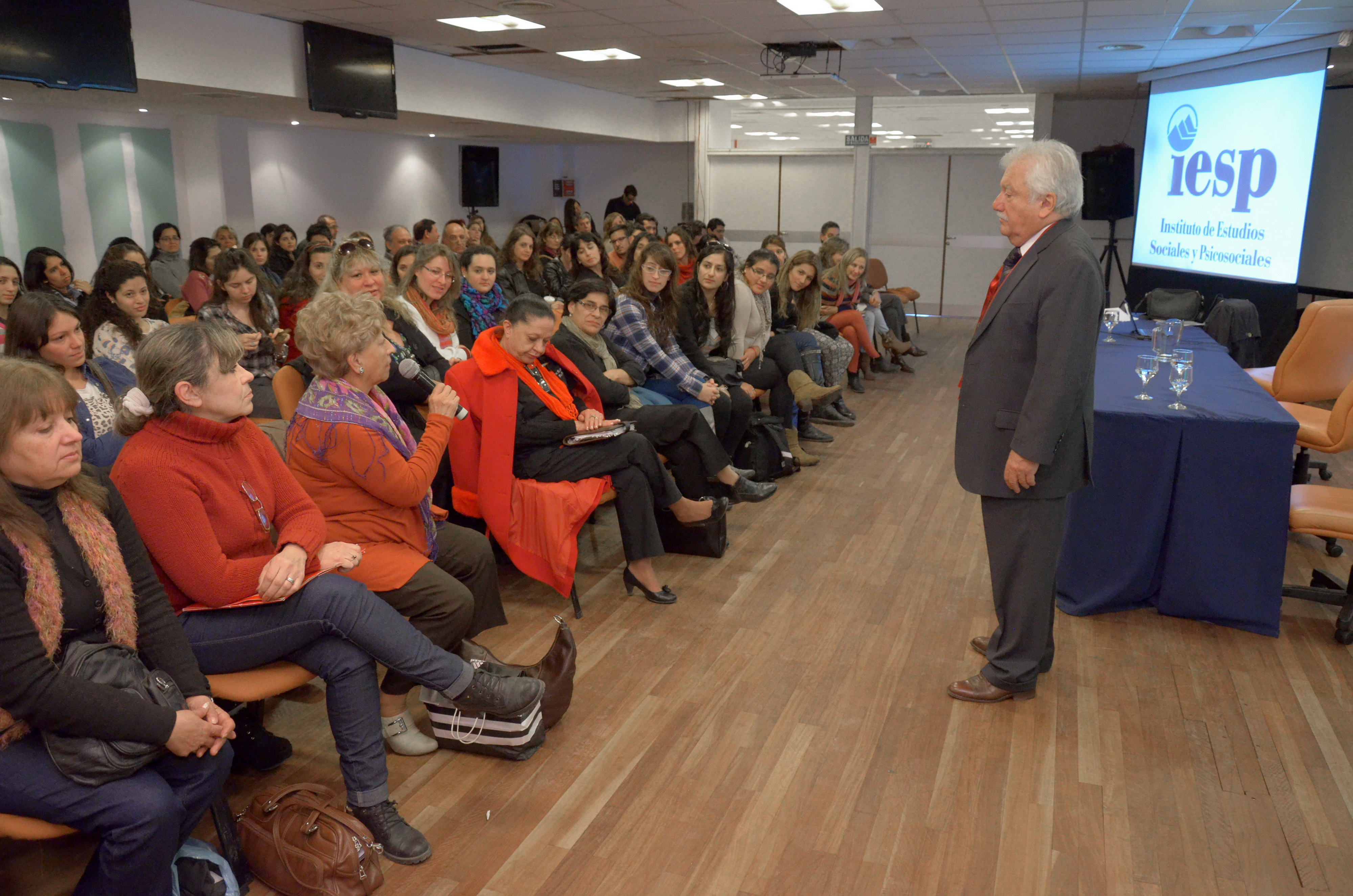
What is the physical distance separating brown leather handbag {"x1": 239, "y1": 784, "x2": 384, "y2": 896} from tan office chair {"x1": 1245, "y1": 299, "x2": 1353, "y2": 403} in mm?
4825

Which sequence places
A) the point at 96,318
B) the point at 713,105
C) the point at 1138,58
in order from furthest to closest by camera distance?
1. the point at 713,105
2. the point at 1138,58
3. the point at 96,318

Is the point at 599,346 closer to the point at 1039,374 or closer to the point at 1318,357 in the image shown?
the point at 1039,374

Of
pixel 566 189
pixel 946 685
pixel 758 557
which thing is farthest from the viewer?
pixel 566 189

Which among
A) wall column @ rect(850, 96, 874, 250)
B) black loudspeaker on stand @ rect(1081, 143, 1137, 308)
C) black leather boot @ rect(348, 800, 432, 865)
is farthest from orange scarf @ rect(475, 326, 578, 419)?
wall column @ rect(850, 96, 874, 250)

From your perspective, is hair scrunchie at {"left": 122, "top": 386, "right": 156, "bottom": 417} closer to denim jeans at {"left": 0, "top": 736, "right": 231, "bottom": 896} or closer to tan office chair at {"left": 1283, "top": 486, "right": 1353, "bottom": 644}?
denim jeans at {"left": 0, "top": 736, "right": 231, "bottom": 896}

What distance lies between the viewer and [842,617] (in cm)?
364

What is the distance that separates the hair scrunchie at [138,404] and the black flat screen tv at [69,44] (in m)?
4.61

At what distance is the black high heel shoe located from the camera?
3.74m

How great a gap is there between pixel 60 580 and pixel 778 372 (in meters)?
4.41

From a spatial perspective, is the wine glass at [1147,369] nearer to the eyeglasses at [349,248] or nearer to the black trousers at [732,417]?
the black trousers at [732,417]

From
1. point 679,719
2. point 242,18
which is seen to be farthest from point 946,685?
point 242,18

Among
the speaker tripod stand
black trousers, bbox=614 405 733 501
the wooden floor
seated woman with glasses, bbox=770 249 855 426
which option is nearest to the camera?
the wooden floor

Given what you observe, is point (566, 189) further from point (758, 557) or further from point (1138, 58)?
point (758, 557)

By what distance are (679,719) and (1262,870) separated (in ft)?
5.02
